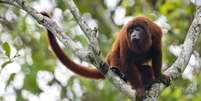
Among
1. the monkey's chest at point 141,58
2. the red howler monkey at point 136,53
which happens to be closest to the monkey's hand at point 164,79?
the red howler monkey at point 136,53

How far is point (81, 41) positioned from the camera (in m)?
6.56

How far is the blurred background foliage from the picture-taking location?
22.4 ft

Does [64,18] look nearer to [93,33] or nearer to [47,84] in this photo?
[47,84]

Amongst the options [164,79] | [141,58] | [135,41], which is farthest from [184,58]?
[141,58]

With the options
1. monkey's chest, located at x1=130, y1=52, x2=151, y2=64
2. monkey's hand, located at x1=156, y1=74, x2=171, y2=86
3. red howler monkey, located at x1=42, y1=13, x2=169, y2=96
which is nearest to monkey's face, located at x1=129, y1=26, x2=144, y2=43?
red howler monkey, located at x1=42, y1=13, x2=169, y2=96

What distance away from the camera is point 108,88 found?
22.2ft


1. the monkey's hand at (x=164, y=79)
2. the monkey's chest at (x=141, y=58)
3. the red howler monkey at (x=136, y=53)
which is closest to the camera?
the monkey's hand at (x=164, y=79)

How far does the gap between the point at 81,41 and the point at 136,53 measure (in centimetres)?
120

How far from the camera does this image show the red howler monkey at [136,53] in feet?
17.6

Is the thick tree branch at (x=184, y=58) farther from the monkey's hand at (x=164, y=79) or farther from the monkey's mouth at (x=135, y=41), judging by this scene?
the monkey's mouth at (x=135, y=41)

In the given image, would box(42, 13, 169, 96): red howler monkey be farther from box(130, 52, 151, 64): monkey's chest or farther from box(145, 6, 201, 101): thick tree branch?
box(145, 6, 201, 101): thick tree branch

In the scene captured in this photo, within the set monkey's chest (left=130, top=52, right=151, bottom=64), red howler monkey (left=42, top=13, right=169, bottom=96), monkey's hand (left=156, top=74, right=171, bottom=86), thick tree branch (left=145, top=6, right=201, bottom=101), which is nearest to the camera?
thick tree branch (left=145, top=6, right=201, bottom=101)

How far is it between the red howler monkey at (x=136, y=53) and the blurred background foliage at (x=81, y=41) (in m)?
0.83

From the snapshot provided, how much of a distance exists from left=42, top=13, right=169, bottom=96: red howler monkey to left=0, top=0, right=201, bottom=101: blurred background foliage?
830mm
